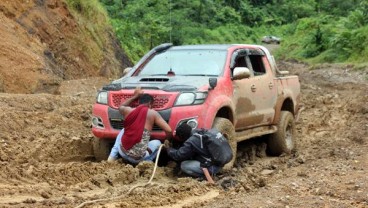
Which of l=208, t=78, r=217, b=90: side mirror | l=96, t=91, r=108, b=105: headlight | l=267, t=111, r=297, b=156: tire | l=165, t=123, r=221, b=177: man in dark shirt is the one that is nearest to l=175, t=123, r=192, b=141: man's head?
l=165, t=123, r=221, b=177: man in dark shirt

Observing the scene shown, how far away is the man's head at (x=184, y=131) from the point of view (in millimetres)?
7988

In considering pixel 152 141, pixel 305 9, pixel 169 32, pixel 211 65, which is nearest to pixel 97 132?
pixel 152 141

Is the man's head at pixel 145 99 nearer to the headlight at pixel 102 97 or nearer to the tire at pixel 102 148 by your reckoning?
the headlight at pixel 102 97

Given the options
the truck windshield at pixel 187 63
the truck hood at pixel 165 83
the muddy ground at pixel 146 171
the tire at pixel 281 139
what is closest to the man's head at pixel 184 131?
the muddy ground at pixel 146 171

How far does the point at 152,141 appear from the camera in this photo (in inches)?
324

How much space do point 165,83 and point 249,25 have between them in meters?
46.9

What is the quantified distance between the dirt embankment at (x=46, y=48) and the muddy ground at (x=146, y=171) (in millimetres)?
1107

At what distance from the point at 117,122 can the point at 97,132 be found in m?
0.35

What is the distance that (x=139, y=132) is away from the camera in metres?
8.05

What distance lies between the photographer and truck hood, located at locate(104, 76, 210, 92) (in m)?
8.45

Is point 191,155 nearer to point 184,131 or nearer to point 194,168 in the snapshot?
point 194,168

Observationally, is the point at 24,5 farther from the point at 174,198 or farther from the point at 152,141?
the point at 174,198

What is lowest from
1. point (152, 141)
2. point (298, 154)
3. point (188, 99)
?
point (298, 154)

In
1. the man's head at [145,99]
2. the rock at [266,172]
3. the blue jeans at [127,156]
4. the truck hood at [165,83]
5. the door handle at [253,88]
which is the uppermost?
the truck hood at [165,83]
